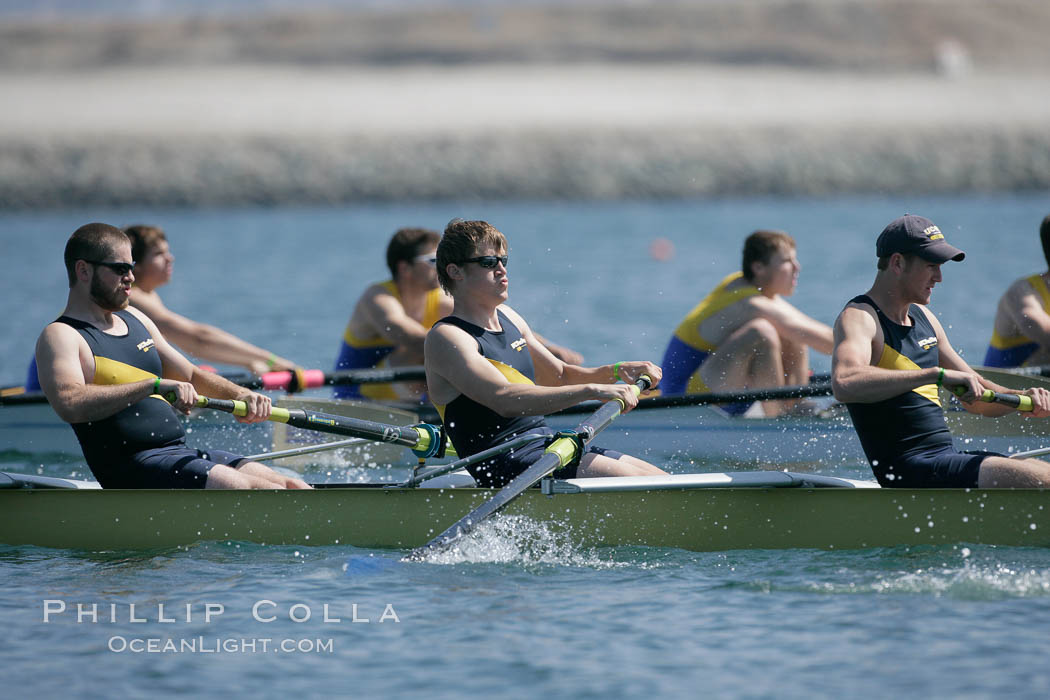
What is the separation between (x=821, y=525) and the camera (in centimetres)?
632

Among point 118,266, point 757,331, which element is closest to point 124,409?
point 118,266

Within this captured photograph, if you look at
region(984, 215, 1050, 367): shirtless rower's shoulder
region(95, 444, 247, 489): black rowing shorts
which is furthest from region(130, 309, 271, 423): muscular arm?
region(984, 215, 1050, 367): shirtless rower's shoulder

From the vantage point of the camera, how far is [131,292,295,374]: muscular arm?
374 inches

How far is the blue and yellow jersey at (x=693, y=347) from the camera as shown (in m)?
8.91

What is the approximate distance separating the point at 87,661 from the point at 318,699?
3.40ft

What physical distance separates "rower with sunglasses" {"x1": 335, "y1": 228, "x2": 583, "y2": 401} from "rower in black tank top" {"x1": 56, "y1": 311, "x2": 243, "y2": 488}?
3129 millimetres

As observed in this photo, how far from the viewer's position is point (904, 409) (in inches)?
246

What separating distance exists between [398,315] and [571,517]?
3.77 meters

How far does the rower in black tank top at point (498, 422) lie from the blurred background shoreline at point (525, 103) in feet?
129

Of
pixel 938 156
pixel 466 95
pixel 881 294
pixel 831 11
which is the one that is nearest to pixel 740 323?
pixel 881 294

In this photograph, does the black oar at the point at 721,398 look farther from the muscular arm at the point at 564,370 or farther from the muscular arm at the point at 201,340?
the muscular arm at the point at 201,340

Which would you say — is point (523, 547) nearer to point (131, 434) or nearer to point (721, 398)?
point (131, 434)

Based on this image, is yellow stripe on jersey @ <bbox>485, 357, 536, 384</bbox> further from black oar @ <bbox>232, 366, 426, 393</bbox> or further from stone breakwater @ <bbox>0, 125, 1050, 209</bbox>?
stone breakwater @ <bbox>0, 125, 1050, 209</bbox>

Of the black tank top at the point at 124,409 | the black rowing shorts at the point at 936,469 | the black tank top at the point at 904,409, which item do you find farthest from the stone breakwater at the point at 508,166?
the black tank top at the point at 124,409
